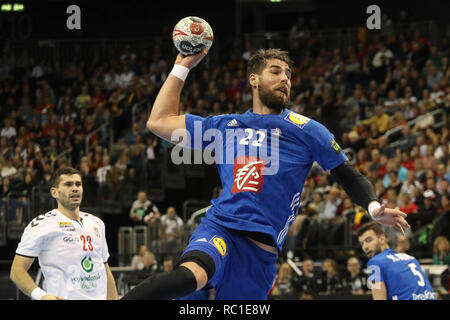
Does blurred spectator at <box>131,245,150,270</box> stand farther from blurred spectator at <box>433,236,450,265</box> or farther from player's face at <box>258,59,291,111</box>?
player's face at <box>258,59,291,111</box>

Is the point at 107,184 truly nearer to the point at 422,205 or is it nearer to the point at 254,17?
the point at 422,205

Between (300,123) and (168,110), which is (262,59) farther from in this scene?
(168,110)

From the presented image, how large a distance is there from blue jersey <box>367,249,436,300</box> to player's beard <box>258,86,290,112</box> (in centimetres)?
300

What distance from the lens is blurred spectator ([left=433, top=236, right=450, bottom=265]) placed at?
1306 cm

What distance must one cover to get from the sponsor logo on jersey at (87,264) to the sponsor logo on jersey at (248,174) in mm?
2693

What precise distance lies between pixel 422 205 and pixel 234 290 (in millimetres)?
9763

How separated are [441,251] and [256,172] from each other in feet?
27.9

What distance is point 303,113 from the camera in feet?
61.9

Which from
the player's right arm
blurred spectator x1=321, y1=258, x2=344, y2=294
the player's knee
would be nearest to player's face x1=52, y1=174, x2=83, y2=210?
the player's right arm

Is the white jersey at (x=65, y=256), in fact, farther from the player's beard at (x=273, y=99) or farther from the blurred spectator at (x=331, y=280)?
the blurred spectator at (x=331, y=280)

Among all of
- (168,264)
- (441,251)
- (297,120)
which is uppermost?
(297,120)

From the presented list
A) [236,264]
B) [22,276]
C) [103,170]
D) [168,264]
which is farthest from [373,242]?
[103,170]

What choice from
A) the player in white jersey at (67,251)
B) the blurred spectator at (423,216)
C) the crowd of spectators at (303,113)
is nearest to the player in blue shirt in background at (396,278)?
the player in white jersey at (67,251)
